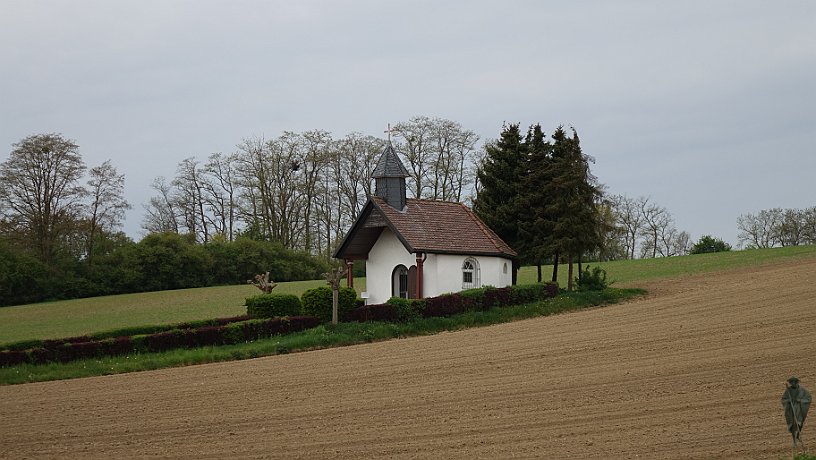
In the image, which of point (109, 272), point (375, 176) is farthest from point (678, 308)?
point (109, 272)

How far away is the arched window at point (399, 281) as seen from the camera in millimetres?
39500

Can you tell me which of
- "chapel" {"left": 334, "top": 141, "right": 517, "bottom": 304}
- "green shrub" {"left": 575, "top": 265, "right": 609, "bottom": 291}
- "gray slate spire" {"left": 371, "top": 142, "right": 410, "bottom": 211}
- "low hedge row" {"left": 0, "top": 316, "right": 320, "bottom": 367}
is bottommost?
"low hedge row" {"left": 0, "top": 316, "right": 320, "bottom": 367}

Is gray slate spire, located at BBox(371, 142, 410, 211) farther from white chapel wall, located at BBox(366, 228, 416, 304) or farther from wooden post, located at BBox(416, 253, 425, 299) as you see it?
wooden post, located at BBox(416, 253, 425, 299)

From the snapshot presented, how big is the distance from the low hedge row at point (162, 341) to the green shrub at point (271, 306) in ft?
4.21

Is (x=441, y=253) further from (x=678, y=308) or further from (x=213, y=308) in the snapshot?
(x=213, y=308)

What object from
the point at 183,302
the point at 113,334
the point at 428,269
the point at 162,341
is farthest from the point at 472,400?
the point at 183,302

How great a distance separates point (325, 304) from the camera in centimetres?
3425

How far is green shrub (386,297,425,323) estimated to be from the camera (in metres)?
34.2

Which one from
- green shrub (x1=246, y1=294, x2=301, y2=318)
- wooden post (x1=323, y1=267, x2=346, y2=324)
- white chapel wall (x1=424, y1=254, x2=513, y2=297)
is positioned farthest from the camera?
white chapel wall (x1=424, y1=254, x2=513, y2=297)

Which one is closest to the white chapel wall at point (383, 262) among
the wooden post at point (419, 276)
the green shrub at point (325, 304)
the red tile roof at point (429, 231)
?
the red tile roof at point (429, 231)

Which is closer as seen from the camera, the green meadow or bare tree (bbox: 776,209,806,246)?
the green meadow

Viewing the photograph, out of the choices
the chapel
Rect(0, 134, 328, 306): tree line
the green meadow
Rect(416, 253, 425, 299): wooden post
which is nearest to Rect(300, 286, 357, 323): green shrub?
Rect(416, 253, 425, 299): wooden post

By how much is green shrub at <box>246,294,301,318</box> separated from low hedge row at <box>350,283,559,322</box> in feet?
8.19

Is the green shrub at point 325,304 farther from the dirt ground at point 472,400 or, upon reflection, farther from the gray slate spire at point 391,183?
the gray slate spire at point 391,183
